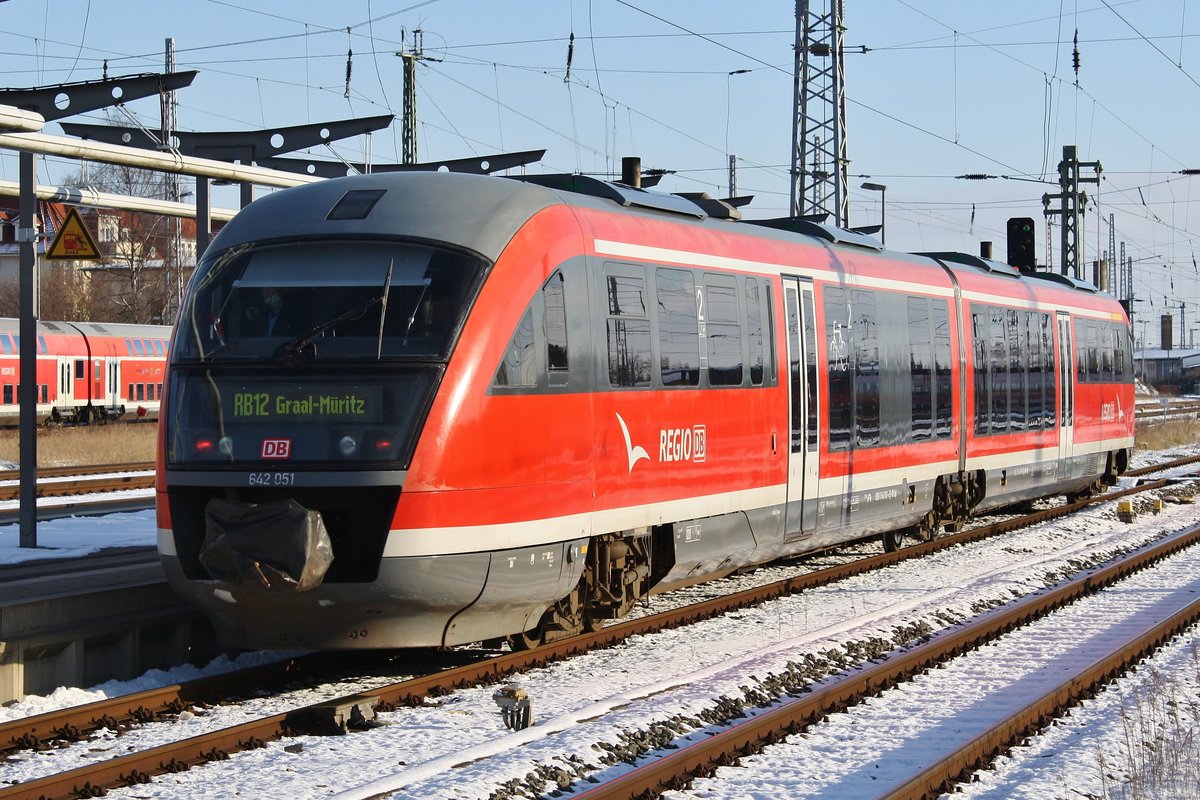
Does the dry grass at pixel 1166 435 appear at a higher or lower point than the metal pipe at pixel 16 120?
lower

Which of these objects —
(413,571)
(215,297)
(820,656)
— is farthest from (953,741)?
(215,297)

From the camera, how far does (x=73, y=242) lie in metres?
15.1

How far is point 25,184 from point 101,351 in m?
33.1

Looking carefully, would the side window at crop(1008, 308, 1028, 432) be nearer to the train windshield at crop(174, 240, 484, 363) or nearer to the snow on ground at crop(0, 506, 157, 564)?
the snow on ground at crop(0, 506, 157, 564)

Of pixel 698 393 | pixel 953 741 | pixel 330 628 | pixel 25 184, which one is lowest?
pixel 953 741

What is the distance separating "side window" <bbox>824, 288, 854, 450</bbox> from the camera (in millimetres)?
15023

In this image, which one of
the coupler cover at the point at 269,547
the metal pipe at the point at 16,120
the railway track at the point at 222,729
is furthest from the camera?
the metal pipe at the point at 16,120

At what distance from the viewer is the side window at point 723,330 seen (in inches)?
500

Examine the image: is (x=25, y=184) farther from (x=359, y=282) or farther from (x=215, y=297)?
(x=359, y=282)

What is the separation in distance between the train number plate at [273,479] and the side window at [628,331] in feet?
8.49

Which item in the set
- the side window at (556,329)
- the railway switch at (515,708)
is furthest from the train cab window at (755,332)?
the railway switch at (515,708)

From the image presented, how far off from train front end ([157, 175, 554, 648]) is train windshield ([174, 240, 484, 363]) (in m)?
0.01

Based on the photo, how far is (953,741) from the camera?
29.0 ft

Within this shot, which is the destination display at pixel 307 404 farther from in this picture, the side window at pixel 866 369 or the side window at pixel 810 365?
the side window at pixel 866 369
